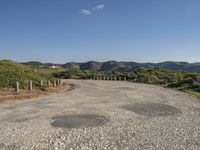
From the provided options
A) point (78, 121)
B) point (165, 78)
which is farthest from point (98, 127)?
point (165, 78)

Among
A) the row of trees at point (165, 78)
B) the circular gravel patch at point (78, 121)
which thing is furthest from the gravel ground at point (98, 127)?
the row of trees at point (165, 78)

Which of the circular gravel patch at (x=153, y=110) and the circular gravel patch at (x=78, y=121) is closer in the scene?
the circular gravel patch at (x=78, y=121)

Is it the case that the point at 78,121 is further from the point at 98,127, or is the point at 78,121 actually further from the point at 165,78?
the point at 165,78

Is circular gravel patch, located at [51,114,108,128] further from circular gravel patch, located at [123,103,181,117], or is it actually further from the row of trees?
the row of trees

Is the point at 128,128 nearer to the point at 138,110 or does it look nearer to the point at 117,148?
the point at 117,148

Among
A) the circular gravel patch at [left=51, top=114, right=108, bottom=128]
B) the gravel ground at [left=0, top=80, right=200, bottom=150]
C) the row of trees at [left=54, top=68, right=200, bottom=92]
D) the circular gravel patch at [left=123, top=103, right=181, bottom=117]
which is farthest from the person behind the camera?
the row of trees at [left=54, top=68, right=200, bottom=92]

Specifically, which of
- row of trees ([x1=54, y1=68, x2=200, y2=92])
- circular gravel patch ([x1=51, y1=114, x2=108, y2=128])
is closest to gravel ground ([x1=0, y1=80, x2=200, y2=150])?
circular gravel patch ([x1=51, y1=114, x2=108, y2=128])

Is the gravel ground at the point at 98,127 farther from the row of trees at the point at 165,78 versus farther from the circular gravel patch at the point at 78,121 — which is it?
the row of trees at the point at 165,78

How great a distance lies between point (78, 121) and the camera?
12.0m

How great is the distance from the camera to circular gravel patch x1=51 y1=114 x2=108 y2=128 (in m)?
11.2

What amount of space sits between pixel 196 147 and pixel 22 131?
228 inches

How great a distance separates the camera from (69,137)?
9.38m

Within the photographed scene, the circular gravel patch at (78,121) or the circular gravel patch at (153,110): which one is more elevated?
the circular gravel patch at (78,121)

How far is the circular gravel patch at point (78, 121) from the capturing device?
11227mm
